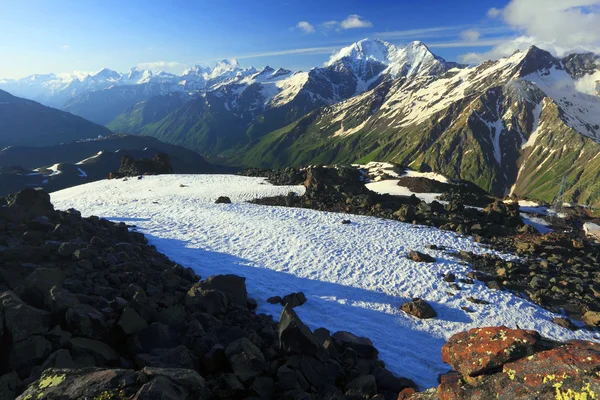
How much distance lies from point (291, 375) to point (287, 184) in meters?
44.5

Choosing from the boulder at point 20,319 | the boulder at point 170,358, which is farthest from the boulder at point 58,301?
Answer: the boulder at point 170,358

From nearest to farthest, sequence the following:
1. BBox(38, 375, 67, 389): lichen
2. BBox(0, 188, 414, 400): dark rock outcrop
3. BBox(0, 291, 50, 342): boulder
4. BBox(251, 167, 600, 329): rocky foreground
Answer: BBox(38, 375, 67, 389): lichen < BBox(0, 188, 414, 400): dark rock outcrop < BBox(0, 291, 50, 342): boulder < BBox(251, 167, 600, 329): rocky foreground

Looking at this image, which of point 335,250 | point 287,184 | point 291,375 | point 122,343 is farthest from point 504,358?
point 287,184

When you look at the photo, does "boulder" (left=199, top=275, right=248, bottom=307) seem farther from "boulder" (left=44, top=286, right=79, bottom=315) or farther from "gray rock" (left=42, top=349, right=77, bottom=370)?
"gray rock" (left=42, top=349, right=77, bottom=370)

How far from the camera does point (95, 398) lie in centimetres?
659

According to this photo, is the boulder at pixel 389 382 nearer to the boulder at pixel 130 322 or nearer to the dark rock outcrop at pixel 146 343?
the dark rock outcrop at pixel 146 343

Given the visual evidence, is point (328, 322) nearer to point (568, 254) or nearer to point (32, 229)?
point (32, 229)

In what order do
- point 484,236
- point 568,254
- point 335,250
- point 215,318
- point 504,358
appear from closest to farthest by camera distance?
1. point 504,358
2. point 215,318
3. point 335,250
4. point 568,254
5. point 484,236

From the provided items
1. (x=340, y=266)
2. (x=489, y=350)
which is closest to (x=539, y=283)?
(x=340, y=266)

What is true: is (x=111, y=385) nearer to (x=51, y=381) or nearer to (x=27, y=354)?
(x=51, y=381)

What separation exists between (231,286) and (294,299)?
407cm

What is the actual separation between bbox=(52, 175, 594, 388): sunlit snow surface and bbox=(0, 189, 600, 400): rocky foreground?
3443 millimetres

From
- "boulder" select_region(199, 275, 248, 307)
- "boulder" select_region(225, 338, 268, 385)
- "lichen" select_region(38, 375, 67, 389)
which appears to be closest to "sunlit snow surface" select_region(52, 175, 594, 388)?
"boulder" select_region(199, 275, 248, 307)

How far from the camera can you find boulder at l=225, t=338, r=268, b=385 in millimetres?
10062
